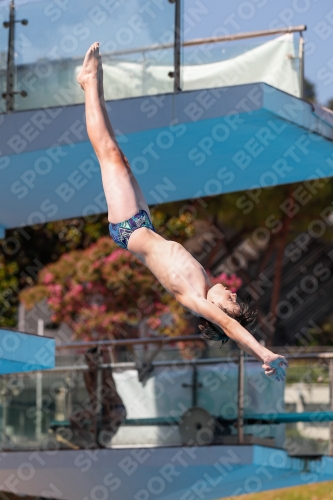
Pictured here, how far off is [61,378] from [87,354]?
1.48ft

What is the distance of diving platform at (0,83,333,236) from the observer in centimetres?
975

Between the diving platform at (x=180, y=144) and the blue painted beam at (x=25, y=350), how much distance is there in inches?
71.4

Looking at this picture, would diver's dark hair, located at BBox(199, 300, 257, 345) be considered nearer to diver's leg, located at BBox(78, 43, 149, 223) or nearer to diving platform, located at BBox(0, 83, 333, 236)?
diver's leg, located at BBox(78, 43, 149, 223)

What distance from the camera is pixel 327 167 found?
446 inches

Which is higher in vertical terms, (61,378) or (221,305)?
(221,305)

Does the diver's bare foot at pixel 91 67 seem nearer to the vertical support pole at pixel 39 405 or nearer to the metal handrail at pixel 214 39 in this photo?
the metal handrail at pixel 214 39

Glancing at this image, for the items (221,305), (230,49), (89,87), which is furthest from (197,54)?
(221,305)

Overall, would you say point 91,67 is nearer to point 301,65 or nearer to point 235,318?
point 235,318

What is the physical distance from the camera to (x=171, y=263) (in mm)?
6523

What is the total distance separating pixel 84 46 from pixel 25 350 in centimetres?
321

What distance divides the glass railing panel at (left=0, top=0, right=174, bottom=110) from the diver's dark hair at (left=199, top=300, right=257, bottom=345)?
4.12 m

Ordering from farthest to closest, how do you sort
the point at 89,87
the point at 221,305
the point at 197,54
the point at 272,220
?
1. the point at 272,220
2. the point at 197,54
3. the point at 89,87
4. the point at 221,305

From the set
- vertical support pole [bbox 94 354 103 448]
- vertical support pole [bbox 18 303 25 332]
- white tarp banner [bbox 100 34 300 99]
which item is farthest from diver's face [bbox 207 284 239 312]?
vertical support pole [bbox 18 303 25 332]

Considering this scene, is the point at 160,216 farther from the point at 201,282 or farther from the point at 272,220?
the point at 201,282
